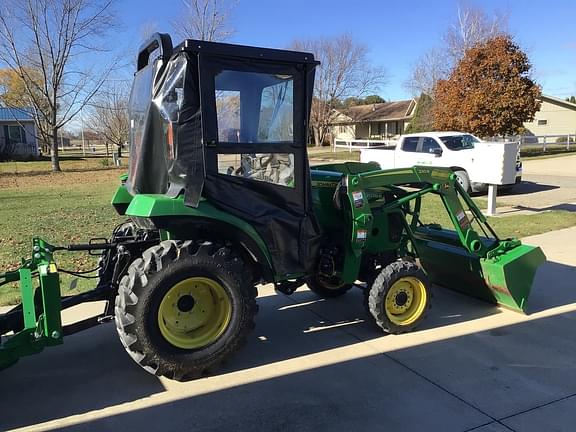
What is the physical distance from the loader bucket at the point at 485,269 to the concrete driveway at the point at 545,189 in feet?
23.5

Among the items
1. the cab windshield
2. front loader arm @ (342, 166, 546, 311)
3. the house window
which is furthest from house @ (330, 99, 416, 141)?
front loader arm @ (342, 166, 546, 311)

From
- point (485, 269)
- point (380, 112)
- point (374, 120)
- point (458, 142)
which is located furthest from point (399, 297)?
point (380, 112)

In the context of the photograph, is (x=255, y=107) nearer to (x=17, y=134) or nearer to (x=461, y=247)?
(x=461, y=247)

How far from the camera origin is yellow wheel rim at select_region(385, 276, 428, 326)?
4.64m

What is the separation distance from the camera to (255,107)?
4051 millimetres

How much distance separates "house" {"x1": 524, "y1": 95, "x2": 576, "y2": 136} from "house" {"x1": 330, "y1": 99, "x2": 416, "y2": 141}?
12511 mm

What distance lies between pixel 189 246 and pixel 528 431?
257 cm

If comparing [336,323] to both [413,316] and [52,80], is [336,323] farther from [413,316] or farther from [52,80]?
[52,80]

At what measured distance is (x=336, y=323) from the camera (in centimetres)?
500

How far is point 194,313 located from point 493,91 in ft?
84.4

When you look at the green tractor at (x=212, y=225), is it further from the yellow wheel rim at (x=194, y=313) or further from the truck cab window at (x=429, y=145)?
the truck cab window at (x=429, y=145)

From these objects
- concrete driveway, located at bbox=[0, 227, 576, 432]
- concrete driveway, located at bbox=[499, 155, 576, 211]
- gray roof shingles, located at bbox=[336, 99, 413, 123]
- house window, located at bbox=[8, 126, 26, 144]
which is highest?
gray roof shingles, located at bbox=[336, 99, 413, 123]

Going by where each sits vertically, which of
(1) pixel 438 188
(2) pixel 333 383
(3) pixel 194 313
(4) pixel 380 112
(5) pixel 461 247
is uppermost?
(4) pixel 380 112

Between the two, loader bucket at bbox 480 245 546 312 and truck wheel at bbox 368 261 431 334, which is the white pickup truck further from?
truck wheel at bbox 368 261 431 334
